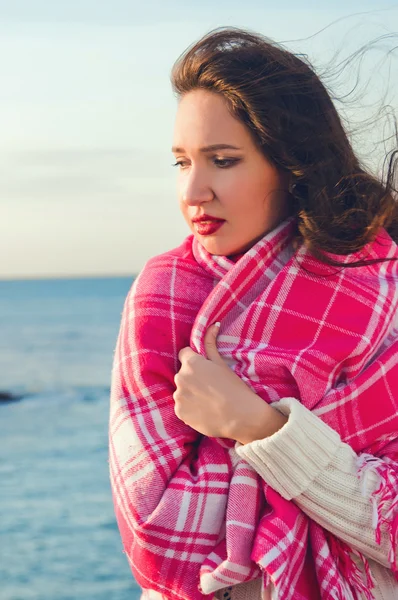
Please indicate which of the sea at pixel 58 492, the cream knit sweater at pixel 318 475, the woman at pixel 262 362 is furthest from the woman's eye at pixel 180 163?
the sea at pixel 58 492

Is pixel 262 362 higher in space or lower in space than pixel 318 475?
higher

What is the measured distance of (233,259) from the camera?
2.28 meters

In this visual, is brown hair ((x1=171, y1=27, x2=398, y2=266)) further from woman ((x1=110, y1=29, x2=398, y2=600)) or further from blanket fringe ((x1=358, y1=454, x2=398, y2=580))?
blanket fringe ((x1=358, y1=454, x2=398, y2=580))

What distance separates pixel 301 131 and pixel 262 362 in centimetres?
56

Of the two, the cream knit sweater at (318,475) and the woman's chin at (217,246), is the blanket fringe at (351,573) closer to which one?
the cream knit sweater at (318,475)

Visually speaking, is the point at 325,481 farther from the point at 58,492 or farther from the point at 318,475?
the point at 58,492

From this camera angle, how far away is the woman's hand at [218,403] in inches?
81.5

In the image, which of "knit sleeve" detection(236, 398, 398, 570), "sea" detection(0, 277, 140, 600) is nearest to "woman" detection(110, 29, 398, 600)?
"knit sleeve" detection(236, 398, 398, 570)

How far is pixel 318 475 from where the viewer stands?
6.77ft

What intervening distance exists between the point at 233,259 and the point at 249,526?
2.10 ft

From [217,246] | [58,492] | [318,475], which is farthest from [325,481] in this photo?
[58,492]

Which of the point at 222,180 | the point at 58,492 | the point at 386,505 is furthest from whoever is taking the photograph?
the point at 58,492

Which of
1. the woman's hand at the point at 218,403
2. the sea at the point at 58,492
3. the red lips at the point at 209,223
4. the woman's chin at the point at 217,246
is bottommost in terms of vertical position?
the sea at the point at 58,492

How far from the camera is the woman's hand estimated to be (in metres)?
2.07
